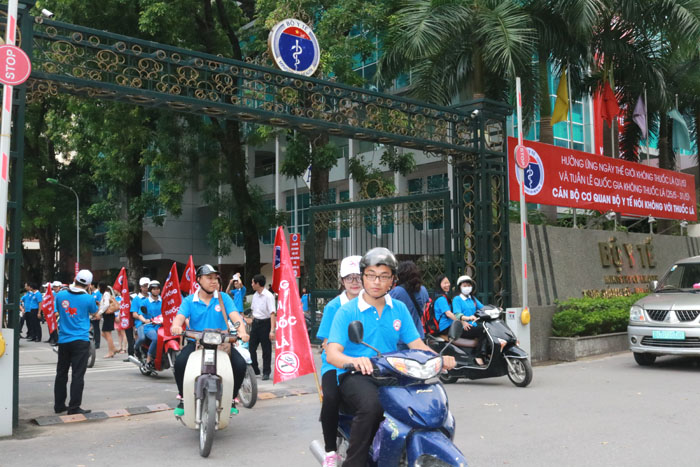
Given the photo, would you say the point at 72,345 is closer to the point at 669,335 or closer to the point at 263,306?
the point at 263,306

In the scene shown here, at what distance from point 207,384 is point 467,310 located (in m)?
4.99

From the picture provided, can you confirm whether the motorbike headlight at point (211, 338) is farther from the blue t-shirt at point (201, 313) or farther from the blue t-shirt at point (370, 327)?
the blue t-shirt at point (370, 327)

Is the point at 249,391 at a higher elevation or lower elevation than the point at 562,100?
lower

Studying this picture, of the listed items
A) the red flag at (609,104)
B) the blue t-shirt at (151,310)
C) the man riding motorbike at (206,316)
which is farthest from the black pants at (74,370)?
the red flag at (609,104)

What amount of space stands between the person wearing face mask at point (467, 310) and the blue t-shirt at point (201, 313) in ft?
13.1

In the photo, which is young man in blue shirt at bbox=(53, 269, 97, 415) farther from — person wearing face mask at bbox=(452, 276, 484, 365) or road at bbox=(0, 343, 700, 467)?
person wearing face mask at bbox=(452, 276, 484, 365)

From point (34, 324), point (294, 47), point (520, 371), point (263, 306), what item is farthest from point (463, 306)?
point (34, 324)

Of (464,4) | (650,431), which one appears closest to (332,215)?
(464,4)

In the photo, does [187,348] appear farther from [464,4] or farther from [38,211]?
[38,211]

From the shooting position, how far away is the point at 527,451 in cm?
622

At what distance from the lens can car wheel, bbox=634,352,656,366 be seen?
39.3ft

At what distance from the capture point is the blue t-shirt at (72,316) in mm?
8305

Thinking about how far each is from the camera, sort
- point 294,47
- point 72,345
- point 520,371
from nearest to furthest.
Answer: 1. point 72,345
2. point 520,371
3. point 294,47

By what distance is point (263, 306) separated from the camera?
38.1 ft
